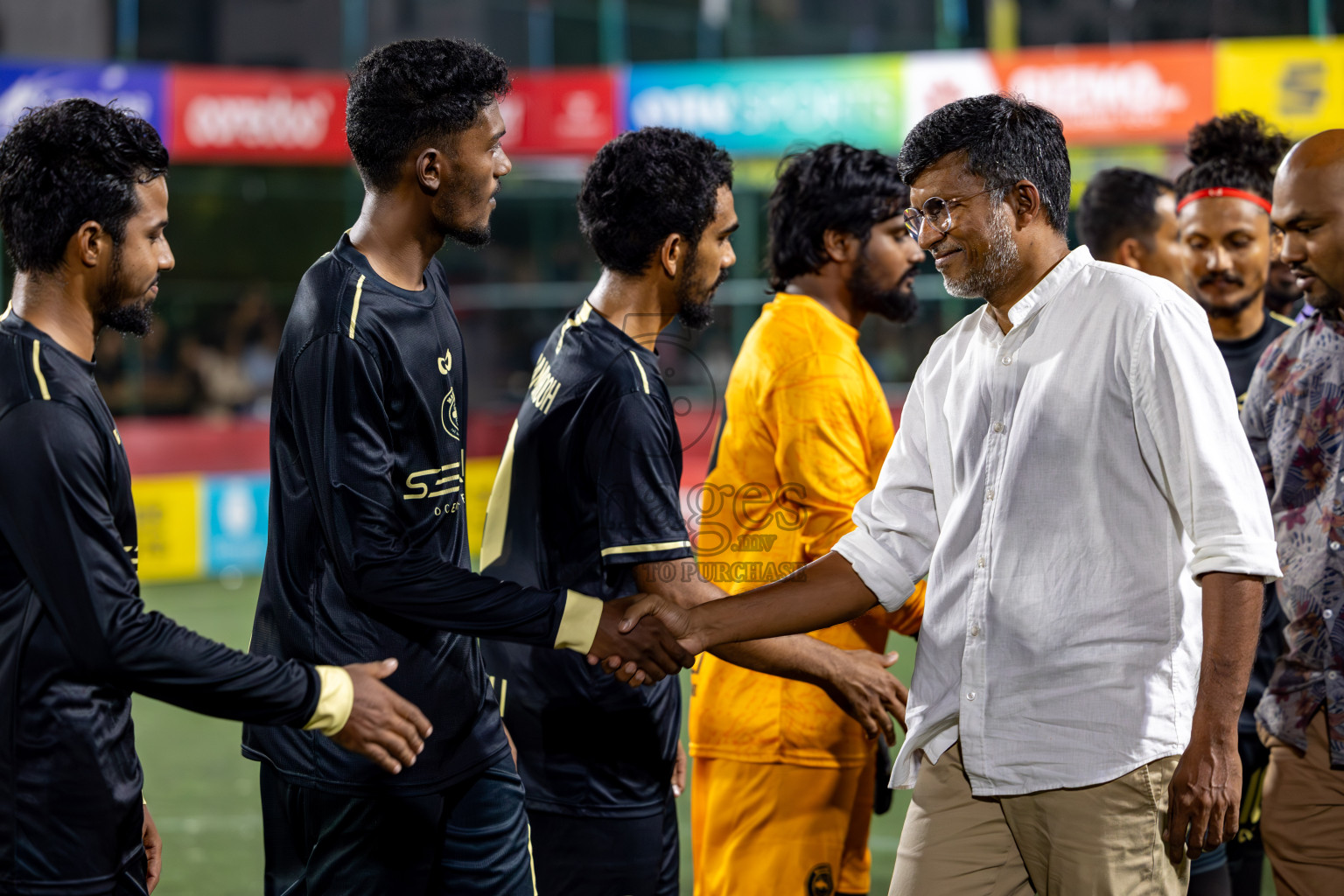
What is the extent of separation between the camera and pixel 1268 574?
241 cm

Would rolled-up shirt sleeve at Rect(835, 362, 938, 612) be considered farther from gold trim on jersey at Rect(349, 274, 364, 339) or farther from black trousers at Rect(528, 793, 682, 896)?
gold trim on jersey at Rect(349, 274, 364, 339)

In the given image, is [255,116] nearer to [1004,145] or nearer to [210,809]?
[210,809]

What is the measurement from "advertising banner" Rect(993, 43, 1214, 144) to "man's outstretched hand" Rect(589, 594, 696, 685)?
11884mm

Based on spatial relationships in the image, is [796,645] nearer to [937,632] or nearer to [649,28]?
[937,632]

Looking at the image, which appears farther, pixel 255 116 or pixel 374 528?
pixel 255 116

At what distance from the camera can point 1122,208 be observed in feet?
15.9

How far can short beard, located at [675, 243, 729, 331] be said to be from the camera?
Result: 3461 mm

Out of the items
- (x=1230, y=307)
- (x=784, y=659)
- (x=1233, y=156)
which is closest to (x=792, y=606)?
(x=784, y=659)

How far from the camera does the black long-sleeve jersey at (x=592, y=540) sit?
3082mm

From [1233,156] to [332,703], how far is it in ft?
11.9

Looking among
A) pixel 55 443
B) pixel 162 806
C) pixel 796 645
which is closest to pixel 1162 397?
pixel 796 645

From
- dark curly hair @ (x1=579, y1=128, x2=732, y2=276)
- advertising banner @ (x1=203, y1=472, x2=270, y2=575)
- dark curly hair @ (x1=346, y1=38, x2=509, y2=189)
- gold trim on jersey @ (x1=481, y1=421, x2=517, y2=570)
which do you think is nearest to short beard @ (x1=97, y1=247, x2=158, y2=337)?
dark curly hair @ (x1=346, y1=38, x2=509, y2=189)

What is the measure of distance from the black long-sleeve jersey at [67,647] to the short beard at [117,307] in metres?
0.14

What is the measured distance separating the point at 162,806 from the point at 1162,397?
5.22m
